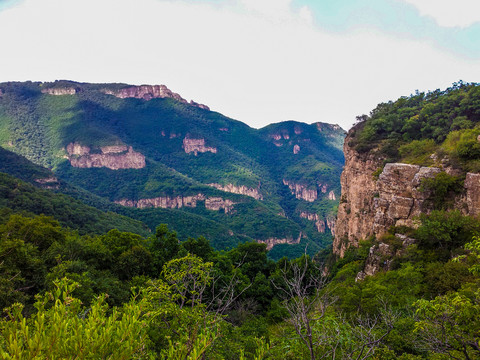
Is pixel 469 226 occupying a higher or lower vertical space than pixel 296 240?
higher

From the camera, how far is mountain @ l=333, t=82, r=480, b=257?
22062 mm

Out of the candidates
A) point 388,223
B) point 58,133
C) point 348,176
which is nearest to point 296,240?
point 348,176

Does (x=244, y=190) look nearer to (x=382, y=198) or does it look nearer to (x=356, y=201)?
(x=356, y=201)

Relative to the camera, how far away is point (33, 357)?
3.48 m

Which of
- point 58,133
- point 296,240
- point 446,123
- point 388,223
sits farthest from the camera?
point 58,133

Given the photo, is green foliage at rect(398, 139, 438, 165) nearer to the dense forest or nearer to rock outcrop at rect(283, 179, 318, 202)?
the dense forest

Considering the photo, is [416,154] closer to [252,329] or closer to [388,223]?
[388,223]

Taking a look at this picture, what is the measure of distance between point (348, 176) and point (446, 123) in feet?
48.8

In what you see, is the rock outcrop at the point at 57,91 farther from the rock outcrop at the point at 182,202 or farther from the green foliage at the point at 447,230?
the green foliage at the point at 447,230

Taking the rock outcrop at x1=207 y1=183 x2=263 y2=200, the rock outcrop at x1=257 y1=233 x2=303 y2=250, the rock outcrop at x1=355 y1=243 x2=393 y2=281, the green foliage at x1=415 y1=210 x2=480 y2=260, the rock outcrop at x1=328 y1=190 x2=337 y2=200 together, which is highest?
the green foliage at x1=415 y1=210 x2=480 y2=260

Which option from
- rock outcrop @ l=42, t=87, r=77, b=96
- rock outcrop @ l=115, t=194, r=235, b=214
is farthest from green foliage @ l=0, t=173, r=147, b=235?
rock outcrop @ l=42, t=87, r=77, b=96

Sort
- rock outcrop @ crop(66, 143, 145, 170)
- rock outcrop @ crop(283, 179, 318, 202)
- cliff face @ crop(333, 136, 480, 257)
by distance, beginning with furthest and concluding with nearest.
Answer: rock outcrop @ crop(283, 179, 318, 202) → rock outcrop @ crop(66, 143, 145, 170) → cliff face @ crop(333, 136, 480, 257)

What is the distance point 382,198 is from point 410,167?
398 centimetres

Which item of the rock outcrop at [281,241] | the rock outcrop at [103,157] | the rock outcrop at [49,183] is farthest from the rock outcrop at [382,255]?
the rock outcrop at [103,157]
